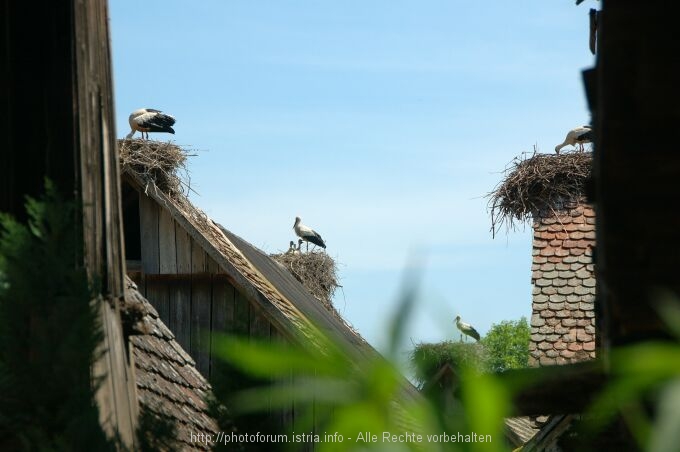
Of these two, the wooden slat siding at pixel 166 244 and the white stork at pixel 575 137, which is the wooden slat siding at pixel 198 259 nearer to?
the wooden slat siding at pixel 166 244

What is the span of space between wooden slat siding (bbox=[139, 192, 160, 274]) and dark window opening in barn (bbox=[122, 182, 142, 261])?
20.9 inches

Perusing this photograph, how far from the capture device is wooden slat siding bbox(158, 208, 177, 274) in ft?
48.6

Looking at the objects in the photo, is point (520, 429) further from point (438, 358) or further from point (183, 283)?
point (438, 358)

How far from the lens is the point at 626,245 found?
2.76 metres

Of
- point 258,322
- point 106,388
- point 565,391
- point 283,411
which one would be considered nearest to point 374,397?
point 565,391

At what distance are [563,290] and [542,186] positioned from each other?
8.14 feet

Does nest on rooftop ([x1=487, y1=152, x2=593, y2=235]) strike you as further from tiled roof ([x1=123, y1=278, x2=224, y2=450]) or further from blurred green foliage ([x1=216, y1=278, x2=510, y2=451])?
blurred green foliage ([x1=216, y1=278, x2=510, y2=451])

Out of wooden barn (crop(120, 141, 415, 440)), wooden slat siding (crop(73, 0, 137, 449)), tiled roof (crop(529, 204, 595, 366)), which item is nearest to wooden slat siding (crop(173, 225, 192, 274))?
wooden barn (crop(120, 141, 415, 440))

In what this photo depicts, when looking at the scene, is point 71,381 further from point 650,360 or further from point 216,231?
point 216,231

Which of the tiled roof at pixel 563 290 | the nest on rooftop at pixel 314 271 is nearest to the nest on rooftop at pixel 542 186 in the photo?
the tiled roof at pixel 563 290

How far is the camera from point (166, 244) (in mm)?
14898

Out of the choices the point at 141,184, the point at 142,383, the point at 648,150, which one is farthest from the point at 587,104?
the point at 141,184

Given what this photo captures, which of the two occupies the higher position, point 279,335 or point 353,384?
point 353,384

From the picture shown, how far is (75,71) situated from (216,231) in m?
11.2
